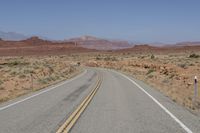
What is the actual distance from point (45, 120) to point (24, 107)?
10.6 feet

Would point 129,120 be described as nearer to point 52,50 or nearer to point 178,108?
point 178,108

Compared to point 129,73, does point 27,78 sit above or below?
above

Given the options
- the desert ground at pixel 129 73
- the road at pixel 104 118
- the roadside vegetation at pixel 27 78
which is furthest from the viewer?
the roadside vegetation at pixel 27 78

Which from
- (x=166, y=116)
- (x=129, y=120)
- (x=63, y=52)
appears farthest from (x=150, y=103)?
(x=63, y=52)

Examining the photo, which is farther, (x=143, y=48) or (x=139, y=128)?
(x=143, y=48)

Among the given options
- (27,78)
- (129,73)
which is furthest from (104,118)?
(129,73)

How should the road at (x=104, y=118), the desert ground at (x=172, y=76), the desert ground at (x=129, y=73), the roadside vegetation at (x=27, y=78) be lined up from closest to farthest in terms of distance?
the road at (x=104, y=118) → the desert ground at (x=172, y=76) → the desert ground at (x=129, y=73) → the roadside vegetation at (x=27, y=78)

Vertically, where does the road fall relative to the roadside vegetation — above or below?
above

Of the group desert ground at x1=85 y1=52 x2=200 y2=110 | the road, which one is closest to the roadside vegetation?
the road

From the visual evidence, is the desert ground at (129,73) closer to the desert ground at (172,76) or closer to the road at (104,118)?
the desert ground at (172,76)

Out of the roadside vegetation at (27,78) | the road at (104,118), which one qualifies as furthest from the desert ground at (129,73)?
the road at (104,118)

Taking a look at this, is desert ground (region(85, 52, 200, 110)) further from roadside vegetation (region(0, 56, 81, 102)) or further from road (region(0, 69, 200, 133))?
roadside vegetation (region(0, 56, 81, 102))

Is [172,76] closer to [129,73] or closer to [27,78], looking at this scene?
[129,73]

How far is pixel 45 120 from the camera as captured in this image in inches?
388
